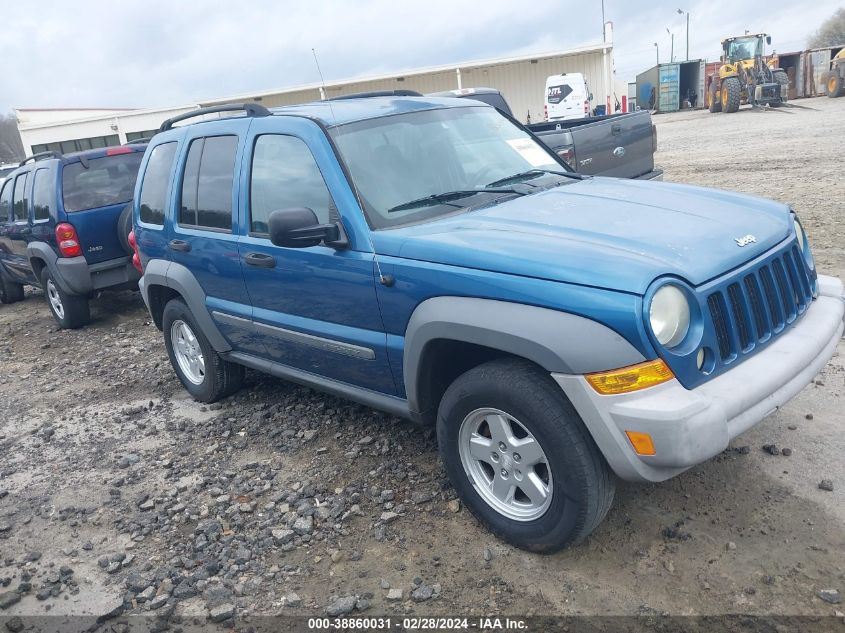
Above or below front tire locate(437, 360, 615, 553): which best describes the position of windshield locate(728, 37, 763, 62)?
above

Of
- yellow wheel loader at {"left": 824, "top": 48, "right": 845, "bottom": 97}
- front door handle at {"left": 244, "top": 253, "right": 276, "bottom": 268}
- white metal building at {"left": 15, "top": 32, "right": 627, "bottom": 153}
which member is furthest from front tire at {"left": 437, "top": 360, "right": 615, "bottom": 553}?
yellow wheel loader at {"left": 824, "top": 48, "right": 845, "bottom": 97}

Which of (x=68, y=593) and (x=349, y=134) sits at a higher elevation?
(x=349, y=134)

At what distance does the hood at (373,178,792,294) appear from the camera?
268 cm

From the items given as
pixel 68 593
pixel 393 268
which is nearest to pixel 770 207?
pixel 393 268

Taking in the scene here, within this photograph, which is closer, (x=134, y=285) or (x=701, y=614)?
(x=701, y=614)

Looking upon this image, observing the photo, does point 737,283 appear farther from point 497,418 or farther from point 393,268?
point 393,268

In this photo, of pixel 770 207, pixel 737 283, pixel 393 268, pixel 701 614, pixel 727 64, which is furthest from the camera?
pixel 727 64

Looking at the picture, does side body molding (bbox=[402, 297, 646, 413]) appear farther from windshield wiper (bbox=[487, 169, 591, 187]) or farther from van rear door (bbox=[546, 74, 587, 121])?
van rear door (bbox=[546, 74, 587, 121])

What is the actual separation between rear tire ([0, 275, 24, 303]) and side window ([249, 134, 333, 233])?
27.7 ft

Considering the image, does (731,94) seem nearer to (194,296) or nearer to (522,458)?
(194,296)

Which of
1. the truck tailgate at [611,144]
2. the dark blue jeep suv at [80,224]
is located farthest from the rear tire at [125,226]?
the truck tailgate at [611,144]

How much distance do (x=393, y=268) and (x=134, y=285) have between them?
5.90 m

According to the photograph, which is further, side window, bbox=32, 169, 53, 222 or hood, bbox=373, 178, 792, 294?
side window, bbox=32, 169, 53, 222

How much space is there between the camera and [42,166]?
325 inches
